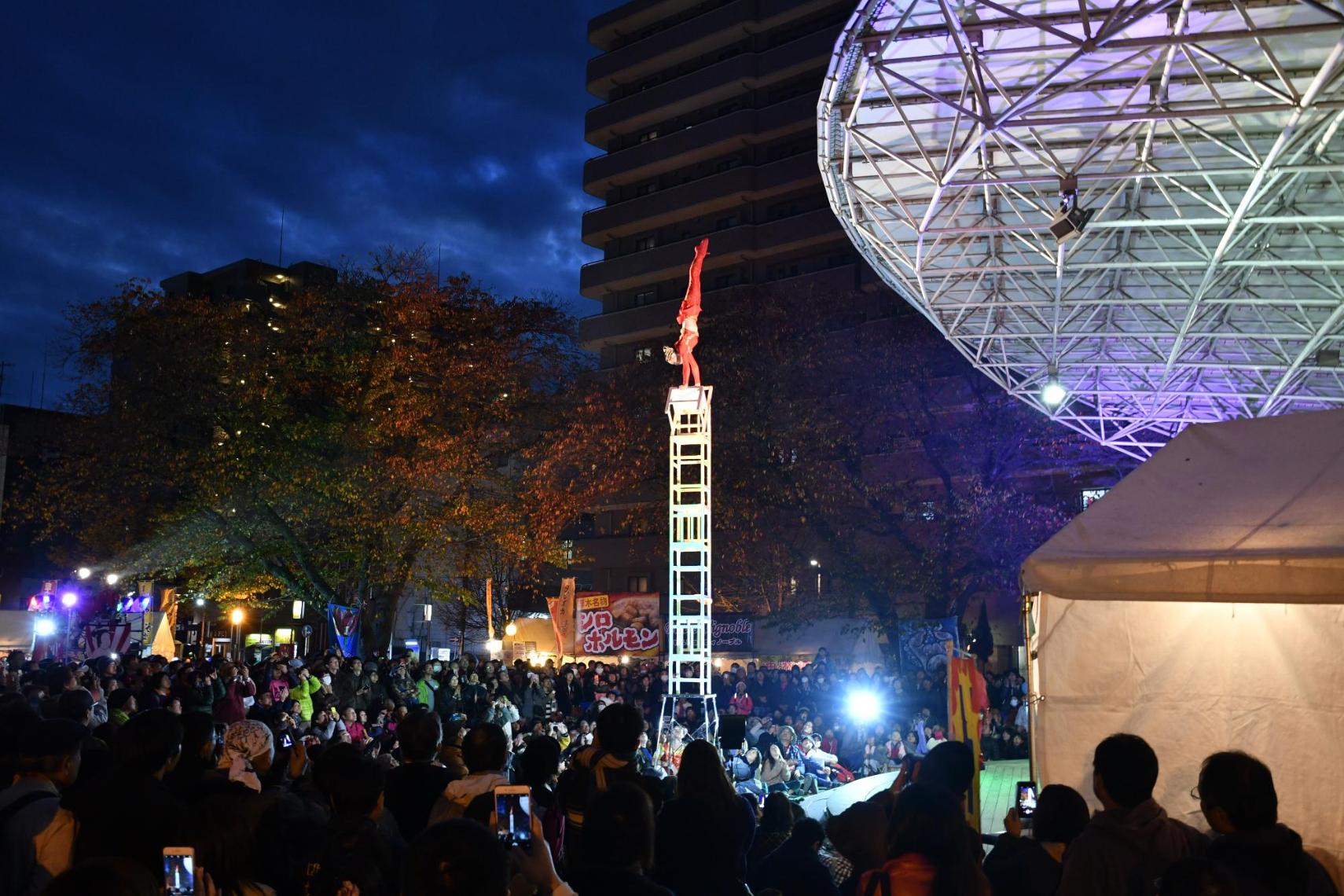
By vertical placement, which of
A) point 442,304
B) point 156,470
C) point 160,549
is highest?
point 442,304

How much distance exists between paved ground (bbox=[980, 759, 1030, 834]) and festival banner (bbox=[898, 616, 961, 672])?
13.2 feet

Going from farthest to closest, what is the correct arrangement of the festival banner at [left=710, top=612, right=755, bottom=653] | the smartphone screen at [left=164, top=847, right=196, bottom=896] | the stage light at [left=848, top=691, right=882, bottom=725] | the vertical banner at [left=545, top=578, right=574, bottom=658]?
the vertical banner at [left=545, top=578, right=574, bottom=658] → the festival banner at [left=710, top=612, right=755, bottom=653] → the stage light at [left=848, top=691, right=882, bottom=725] → the smartphone screen at [left=164, top=847, right=196, bottom=896]

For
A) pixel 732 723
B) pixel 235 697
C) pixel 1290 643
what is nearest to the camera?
pixel 1290 643

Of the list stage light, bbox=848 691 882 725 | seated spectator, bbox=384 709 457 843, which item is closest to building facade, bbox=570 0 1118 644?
stage light, bbox=848 691 882 725

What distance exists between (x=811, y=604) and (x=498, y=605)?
15274 millimetres

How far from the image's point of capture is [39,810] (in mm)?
4160

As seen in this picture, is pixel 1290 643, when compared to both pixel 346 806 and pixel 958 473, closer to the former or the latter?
pixel 346 806

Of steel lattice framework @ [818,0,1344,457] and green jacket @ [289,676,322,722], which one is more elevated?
steel lattice framework @ [818,0,1344,457]

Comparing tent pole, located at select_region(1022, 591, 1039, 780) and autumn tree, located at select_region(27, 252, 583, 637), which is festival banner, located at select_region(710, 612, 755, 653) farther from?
tent pole, located at select_region(1022, 591, 1039, 780)

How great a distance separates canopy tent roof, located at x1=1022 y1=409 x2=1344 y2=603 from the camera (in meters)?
5.75

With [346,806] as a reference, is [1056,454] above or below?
above

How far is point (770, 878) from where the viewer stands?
493cm

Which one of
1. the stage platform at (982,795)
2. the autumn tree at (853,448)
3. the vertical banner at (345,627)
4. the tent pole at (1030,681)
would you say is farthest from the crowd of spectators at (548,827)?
the autumn tree at (853,448)

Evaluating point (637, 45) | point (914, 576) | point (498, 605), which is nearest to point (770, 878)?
point (914, 576)
